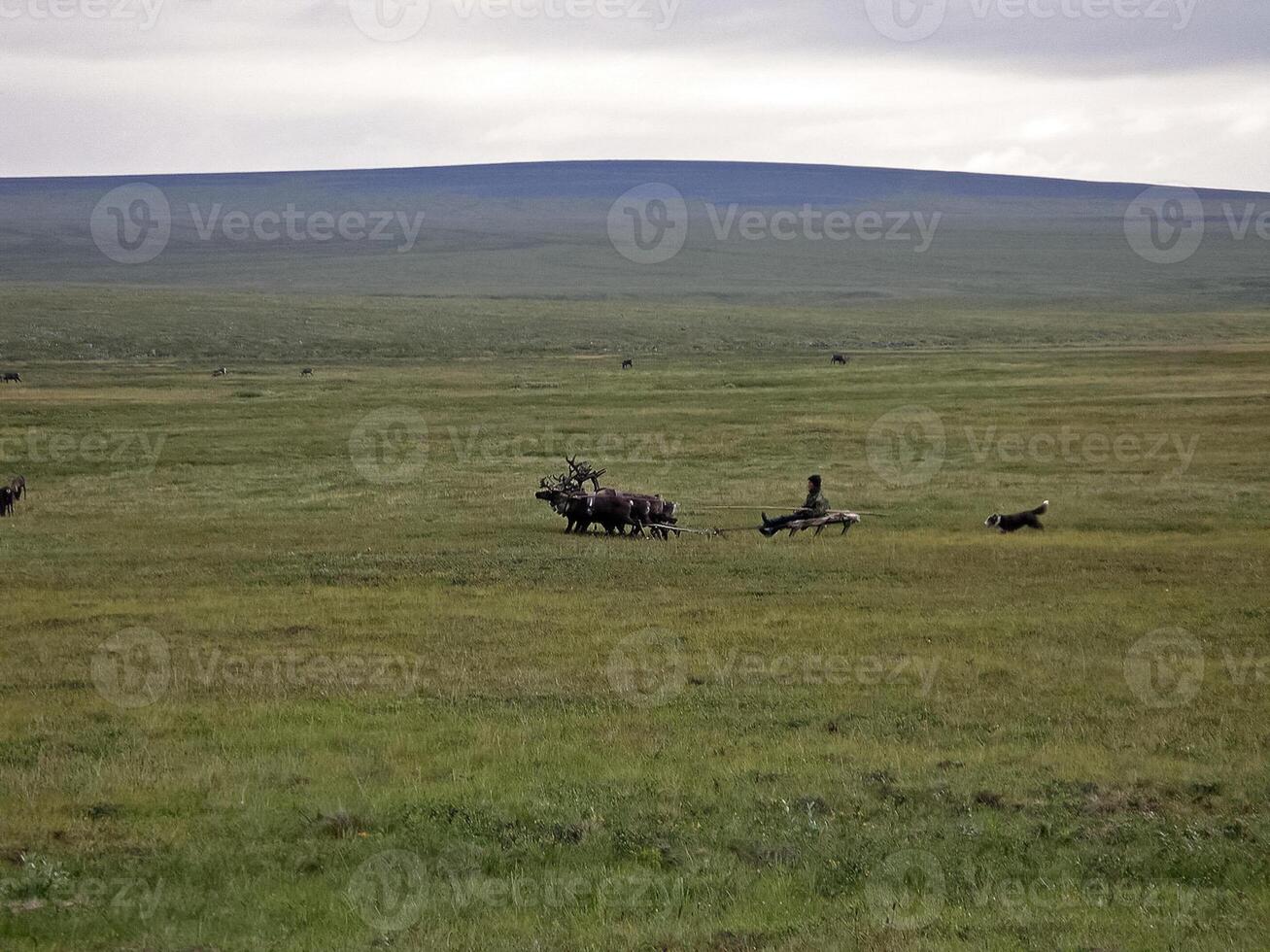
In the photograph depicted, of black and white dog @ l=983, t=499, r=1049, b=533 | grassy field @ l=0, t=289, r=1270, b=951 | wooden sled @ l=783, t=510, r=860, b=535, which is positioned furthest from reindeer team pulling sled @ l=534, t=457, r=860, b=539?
black and white dog @ l=983, t=499, r=1049, b=533

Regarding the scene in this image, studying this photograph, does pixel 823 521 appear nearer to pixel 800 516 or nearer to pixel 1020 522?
pixel 800 516

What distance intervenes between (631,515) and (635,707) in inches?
482

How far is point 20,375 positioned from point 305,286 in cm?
8628

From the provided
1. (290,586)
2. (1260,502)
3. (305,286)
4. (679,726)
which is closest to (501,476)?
(290,586)

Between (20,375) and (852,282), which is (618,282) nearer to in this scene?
(852,282)

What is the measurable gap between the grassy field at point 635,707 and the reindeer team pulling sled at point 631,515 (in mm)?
629

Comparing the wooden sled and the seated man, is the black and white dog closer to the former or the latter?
the wooden sled

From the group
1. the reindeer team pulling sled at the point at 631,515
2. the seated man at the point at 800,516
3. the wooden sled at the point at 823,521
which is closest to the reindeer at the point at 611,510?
the reindeer team pulling sled at the point at 631,515

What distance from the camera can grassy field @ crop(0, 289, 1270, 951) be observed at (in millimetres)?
8789

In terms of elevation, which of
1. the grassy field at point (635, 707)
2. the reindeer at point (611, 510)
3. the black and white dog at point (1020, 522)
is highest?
the black and white dog at point (1020, 522)

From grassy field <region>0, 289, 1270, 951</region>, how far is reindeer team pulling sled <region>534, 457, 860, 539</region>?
2.06 feet

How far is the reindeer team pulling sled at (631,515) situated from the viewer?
25.1 metres

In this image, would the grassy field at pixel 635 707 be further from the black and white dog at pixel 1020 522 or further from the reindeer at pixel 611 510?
the reindeer at pixel 611 510

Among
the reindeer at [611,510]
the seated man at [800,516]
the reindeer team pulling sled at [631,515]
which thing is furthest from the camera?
the reindeer at [611,510]
